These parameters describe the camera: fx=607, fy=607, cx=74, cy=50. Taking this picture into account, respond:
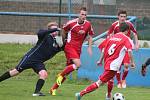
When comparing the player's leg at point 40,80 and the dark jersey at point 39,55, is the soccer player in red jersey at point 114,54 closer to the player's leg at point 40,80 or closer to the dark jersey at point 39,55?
the player's leg at point 40,80

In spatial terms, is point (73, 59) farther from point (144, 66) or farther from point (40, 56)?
point (144, 66)

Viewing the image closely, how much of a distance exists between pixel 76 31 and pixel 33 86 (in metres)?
2.03

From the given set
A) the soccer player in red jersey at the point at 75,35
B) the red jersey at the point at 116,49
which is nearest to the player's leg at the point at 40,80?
the soccer player in red jersey at the point at 75,35

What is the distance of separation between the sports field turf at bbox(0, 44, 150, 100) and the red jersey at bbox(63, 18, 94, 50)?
118 centimetres

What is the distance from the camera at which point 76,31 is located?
580 inches

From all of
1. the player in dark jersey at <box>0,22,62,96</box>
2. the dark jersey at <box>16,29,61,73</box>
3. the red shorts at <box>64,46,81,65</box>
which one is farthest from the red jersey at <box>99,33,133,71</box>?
the red shorts at <box>64,46,81,65</box>

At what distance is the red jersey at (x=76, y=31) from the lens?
48.2 ft

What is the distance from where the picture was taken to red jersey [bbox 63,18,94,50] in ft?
48.2

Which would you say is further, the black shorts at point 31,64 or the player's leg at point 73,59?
the player's leg at point 73,59

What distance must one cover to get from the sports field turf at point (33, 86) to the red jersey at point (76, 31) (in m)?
1.18

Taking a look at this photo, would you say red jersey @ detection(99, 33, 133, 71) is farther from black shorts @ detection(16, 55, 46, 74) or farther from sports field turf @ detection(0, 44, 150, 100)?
black shorts @ detection(16, 55, 46, 74)

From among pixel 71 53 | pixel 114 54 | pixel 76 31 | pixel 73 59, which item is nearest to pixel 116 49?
pixel 114 54

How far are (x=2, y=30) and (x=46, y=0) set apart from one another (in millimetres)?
2105

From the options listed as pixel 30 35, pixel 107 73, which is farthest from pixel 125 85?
pixel 30 35
